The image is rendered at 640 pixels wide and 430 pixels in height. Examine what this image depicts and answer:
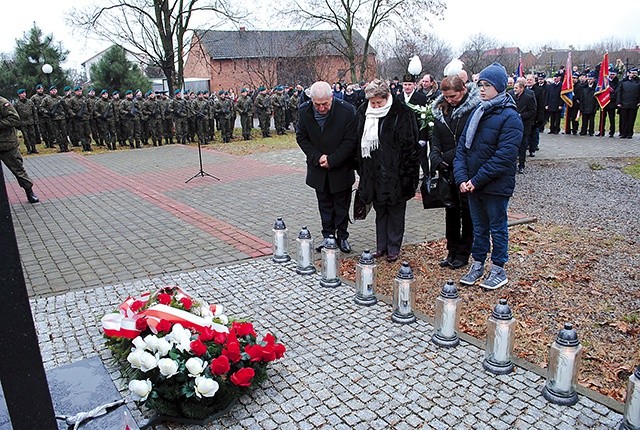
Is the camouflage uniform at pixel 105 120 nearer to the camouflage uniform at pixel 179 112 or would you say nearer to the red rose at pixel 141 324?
the camouflage uniform at pixel 179 112

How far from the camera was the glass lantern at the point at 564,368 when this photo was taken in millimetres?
3252

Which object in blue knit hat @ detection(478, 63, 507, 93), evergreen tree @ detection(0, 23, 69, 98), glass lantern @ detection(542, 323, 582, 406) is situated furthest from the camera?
evergreen tree @ detection(0, 23, 69, 98)

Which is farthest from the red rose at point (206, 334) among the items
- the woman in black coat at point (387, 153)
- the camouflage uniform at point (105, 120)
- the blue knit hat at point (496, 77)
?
the camouflage uniform at point (105, 120)

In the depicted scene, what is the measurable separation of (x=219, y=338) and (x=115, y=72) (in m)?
26.8

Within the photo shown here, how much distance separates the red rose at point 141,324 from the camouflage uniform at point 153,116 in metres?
16.4

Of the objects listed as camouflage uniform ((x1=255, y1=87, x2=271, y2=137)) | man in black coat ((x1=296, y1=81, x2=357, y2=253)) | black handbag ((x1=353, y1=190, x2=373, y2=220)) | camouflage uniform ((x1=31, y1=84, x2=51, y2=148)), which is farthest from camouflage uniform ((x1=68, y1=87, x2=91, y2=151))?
black handbag ((x1=353, y1=190, x2=373, y2=220))

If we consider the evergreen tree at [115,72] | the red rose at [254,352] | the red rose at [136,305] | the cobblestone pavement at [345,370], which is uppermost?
the evergreen tree at [115,72]

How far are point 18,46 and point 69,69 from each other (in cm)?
296

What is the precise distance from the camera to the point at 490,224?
4.99 metres

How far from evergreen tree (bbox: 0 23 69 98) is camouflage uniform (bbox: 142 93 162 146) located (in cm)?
1065

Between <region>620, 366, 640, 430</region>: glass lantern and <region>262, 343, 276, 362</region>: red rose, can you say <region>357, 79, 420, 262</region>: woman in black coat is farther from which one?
<region>620, 366, 640, 430</region>: glass lantern

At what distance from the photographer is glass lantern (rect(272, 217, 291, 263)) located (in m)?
6.01

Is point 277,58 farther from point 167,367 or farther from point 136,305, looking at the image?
point 167,367

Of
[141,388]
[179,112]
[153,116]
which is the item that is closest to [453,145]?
[141,388]
